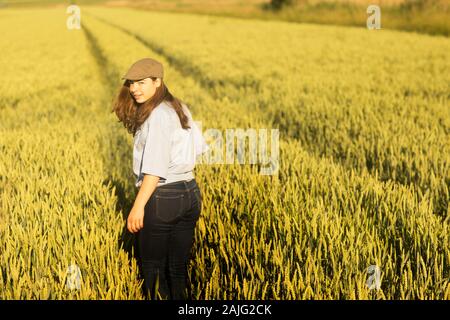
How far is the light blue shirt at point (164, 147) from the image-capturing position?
2078 millimetres

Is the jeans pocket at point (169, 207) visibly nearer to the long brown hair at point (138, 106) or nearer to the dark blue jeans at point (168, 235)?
the dark blue jeans at point (168, 235)

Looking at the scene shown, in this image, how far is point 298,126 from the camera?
20.1ft

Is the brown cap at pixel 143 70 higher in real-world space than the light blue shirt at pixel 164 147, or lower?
higher

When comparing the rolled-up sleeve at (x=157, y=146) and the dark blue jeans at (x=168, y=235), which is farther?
the dark blue jeans at (x=168, y=235)

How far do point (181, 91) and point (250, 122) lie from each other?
3.45m

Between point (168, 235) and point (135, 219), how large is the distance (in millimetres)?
248

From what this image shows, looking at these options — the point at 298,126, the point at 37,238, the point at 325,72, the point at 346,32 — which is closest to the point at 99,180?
the point at 37,238

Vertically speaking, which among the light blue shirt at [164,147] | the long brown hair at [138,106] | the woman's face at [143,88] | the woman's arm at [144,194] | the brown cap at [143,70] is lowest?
the woman's arm at [144,194]

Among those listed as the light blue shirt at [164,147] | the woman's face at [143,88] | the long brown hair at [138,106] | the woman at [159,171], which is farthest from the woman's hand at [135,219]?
the woman's face at [143,88]

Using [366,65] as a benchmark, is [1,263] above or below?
below

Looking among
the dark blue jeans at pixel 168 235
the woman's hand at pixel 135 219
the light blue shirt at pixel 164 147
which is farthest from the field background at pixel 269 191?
the light blue shirt at pixel 164 147

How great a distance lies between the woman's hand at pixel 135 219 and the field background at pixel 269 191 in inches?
9.1

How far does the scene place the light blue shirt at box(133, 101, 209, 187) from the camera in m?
2.08

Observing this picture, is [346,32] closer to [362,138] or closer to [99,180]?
[362,138]
